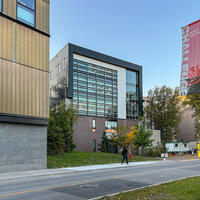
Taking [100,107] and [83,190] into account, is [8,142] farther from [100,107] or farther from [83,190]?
[100,107]

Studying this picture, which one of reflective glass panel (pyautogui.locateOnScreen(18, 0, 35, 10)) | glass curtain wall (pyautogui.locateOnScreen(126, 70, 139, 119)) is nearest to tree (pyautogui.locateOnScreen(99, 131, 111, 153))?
glass curtain wall (pyautogui.locateOnScreen(126, 70, 139, 119))

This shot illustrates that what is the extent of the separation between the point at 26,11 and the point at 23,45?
Result: 311 cm

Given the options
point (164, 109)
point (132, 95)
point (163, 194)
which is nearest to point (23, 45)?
point (163, 194)

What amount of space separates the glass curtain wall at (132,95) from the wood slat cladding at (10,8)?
4034 centimetres

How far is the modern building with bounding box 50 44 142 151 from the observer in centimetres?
4866

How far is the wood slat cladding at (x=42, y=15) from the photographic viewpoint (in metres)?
23.0

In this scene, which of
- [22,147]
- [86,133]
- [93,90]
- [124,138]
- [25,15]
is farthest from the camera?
[93,90]

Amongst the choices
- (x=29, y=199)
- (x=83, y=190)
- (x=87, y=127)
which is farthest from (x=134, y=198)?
(x=87, y=127)

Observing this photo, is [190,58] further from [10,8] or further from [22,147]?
[10,8]

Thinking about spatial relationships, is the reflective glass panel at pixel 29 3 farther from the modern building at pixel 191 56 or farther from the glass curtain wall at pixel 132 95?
the glass curtain wall at pixel 132 95

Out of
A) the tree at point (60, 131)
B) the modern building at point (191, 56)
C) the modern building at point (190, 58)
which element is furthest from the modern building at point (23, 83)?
the modern building at point (191, 56)

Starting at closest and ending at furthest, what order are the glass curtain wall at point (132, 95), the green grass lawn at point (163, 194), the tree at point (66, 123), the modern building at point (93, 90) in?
the green grass lawn at point (163, 194) → the tree at point (66, 123) → the modern building at point (93, 90) → the glass curtain wall at point (132, 95)

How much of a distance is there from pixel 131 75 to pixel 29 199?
174 ft

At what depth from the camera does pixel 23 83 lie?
2123cm
